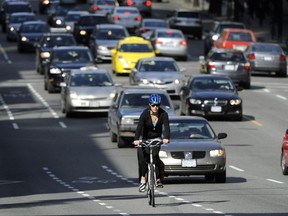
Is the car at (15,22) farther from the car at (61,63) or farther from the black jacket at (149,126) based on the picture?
the black jacket at (149,126)

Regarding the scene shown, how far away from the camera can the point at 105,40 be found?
62438 millimetres

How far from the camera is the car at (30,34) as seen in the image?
69625mm

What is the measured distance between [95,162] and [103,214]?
1150 centimetres

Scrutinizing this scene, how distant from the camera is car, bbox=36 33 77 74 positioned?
57347 mm

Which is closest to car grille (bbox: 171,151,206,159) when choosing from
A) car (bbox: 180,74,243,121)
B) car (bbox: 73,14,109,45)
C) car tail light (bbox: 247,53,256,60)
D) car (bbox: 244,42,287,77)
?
car (bbox: 180,74,243,121)

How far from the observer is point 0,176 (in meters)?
27.7

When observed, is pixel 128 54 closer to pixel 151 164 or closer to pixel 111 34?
pixel 111 34

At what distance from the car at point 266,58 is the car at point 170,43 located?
697 centimetres

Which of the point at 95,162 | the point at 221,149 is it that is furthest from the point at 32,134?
the point at 221,149

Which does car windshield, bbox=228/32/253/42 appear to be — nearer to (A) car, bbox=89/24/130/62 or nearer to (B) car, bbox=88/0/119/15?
(A) car, bbox=89/24/130/62

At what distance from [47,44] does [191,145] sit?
33.7m

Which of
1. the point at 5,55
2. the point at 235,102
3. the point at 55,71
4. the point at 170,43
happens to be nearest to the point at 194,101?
the point at 235,102

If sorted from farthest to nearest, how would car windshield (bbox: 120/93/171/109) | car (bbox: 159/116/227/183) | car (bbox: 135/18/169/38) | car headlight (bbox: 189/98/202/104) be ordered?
car (bbox: 135/18/169/38) < car headlight (bbox: 189/98/202/104) < car windshield (bbox: 120/93/171/109) < car (bbox: 159/116/227/183)

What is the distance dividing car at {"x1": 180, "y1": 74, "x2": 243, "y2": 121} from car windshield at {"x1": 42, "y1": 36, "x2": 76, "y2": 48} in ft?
57.0
